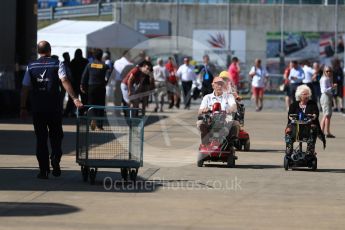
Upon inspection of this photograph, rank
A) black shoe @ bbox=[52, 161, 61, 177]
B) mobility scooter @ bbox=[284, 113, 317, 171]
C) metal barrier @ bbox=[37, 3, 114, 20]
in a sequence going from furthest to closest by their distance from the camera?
1. metal barrier @ bbox=[37, 3, 114, 20]
2. mobility scooter @ bbox=[284, 113, 317, 171]
3. black shoe @ bbox=[52, 161, 61, 177]

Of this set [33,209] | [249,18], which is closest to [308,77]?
[33,209]

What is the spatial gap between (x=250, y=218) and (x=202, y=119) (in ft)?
17.7

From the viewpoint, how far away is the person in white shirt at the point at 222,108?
15.5m

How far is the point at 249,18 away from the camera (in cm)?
6512

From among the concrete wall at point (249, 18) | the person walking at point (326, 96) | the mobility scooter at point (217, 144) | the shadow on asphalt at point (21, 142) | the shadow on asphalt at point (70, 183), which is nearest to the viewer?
the shadow on asphalt at point (70, 183)

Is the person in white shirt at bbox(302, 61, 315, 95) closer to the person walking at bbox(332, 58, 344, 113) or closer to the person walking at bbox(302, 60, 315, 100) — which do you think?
the person walking at bbox(302, 60, 315, 100)

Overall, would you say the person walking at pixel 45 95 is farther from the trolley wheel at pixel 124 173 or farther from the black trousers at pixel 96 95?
the black trousers at pixel 96 95

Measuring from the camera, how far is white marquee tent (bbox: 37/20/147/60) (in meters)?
38.0

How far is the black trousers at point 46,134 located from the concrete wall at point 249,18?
51840 mm

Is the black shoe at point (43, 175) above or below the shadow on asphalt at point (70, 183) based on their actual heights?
above

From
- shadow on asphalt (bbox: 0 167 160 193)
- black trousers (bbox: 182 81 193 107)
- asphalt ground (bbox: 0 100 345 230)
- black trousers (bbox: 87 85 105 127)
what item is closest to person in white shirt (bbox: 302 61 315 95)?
black trousers (bbox: 182 81 193 107)

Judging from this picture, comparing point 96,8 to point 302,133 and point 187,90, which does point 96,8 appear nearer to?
point 187,90

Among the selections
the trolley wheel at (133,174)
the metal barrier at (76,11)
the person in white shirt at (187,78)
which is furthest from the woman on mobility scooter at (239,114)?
the metal barrier at (76,11)

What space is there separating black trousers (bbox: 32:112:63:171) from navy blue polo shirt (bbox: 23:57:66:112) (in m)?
0.11
